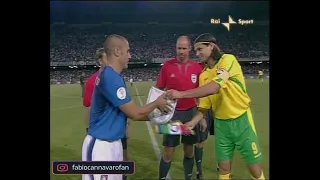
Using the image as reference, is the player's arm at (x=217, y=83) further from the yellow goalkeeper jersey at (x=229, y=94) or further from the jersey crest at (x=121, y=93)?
the jersey crest at (x=121, y=93)

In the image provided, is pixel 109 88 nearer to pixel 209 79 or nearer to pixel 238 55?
pixel 209 79

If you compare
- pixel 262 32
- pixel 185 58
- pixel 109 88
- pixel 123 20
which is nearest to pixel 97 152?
pixel 109 88

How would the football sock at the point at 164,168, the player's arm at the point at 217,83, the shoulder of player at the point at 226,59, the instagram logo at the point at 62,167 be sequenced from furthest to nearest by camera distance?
the football sock at the point at 164,168 → the instagram logo at the point at 62,167 → the shoulder of player at the point at 226,59 → the player's arm at the point at 217,83

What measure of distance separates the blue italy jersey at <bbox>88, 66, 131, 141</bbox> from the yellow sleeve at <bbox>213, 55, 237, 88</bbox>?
671mm

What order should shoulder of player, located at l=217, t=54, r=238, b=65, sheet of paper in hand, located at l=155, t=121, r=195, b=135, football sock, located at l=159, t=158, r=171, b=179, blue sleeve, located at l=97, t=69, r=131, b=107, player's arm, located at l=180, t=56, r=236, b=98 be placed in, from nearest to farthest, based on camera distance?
blue sleeve, located at l=97, t=69, r=131, b=107 → player's arm, located at l=180, t=56, r=236, b=98 → shoulder of player, located at l=217, t=54, r=238, b=65 → sheet of paper in hand, located at l=155, t=121, r=195, b=135 → football sock, located at l=159, t=158, r=171, b=179

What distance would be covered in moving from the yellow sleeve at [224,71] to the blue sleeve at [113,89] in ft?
2.24

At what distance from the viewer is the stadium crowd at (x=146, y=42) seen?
128 inches

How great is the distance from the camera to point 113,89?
2.27 metres

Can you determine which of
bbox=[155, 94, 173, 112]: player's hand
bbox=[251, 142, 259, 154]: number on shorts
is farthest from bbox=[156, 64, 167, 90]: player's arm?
bbox=[251, 142, 259, 154]: number on shorts

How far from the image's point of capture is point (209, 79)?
2912 millimetres

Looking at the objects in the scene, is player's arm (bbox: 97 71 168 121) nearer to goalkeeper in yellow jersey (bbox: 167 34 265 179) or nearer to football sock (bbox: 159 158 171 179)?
goalkeeper in yellow jersey (bbox: 167 34 265 179)

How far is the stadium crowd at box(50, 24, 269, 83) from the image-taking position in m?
3.26

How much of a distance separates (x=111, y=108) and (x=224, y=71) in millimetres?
837

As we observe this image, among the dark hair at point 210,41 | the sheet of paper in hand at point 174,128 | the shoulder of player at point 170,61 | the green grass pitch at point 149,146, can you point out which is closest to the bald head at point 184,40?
the shoulder of player at point 170,61
